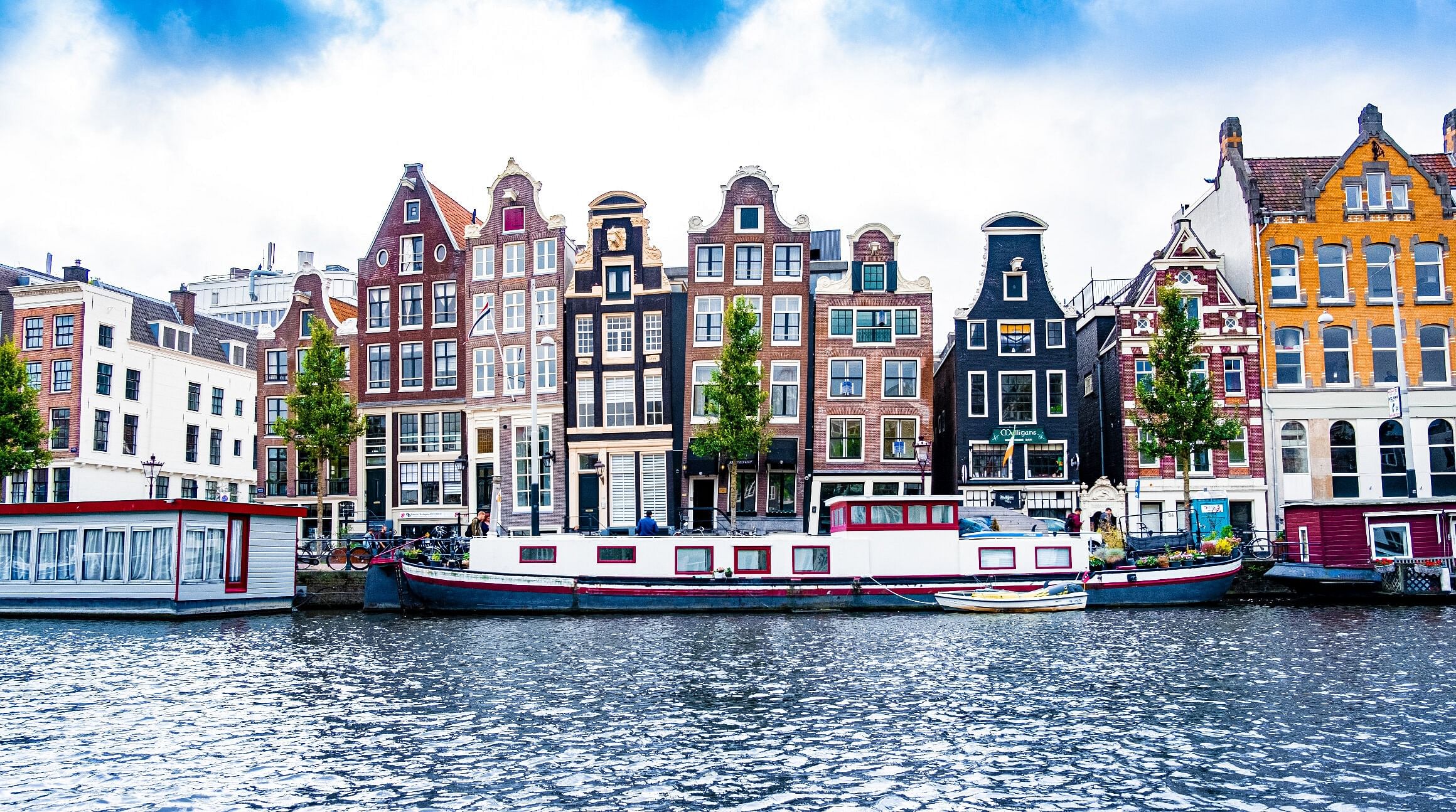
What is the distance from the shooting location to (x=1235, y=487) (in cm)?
5809

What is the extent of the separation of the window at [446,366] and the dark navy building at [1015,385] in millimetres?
25799

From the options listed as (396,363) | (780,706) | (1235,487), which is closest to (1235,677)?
(780,706)

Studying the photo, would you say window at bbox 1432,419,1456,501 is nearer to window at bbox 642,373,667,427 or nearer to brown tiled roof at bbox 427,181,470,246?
window at bbox 642,373,667,427

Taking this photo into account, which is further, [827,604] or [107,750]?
[827,604]

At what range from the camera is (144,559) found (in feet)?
145

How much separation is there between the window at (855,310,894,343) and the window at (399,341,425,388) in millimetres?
22866

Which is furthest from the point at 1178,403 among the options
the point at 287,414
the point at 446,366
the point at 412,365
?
the point at 287,414

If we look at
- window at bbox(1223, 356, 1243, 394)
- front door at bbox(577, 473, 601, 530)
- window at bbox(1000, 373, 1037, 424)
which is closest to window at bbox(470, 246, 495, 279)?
front door at bbox(577, 473, 601, 530)

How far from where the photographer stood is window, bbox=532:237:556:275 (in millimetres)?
64125

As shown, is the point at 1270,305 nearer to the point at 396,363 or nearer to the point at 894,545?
the point at 894,545

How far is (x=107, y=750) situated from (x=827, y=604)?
2777 centimetres

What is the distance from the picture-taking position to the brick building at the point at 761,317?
60969 millimetres

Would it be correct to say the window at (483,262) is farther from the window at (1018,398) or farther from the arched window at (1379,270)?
the arched window at (1379,270)

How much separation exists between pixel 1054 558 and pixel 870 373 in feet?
58.3
